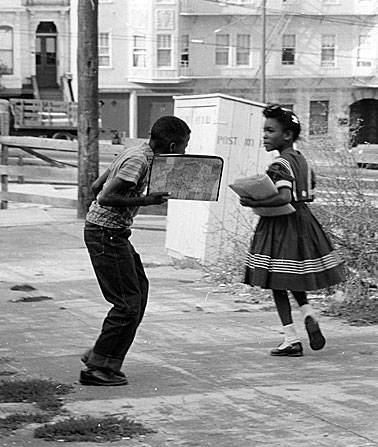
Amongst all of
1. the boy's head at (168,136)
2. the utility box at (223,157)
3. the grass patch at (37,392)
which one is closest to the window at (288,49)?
the utility box at (223,157)

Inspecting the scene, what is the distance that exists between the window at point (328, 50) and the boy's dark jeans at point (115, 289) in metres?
45.2

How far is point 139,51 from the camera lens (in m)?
50.5

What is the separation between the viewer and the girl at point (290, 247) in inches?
281

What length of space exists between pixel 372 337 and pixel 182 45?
143 feet

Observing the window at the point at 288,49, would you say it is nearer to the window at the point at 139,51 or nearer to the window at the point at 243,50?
the window at the point at 243,50

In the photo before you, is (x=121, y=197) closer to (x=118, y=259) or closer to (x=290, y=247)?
(x=118, y=259)

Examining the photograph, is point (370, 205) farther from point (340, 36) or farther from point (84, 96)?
point (340, 36)

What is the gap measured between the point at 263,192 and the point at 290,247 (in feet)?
1.35

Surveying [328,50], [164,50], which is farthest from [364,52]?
[164,50]

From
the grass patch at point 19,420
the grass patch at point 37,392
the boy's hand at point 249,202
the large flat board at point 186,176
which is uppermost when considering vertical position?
the large flat board at point 186,176

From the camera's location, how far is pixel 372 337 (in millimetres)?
7918

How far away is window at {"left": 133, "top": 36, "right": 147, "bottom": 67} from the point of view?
5028 centimetres

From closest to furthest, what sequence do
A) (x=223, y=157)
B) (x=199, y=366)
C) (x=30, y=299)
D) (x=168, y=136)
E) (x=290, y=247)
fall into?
(x=168, y=136), (x=199, y=366), (x=290, y=247), (x=30, y=299), (x=223, y=157)

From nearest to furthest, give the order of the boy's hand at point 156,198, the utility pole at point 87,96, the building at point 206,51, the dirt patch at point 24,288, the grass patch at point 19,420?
the grass patch at point 19,420 < the boy's hand at point 156,198 < the dirt patch at point 24,288 < the utility pole at point 87,96 < the building at point 206,51
